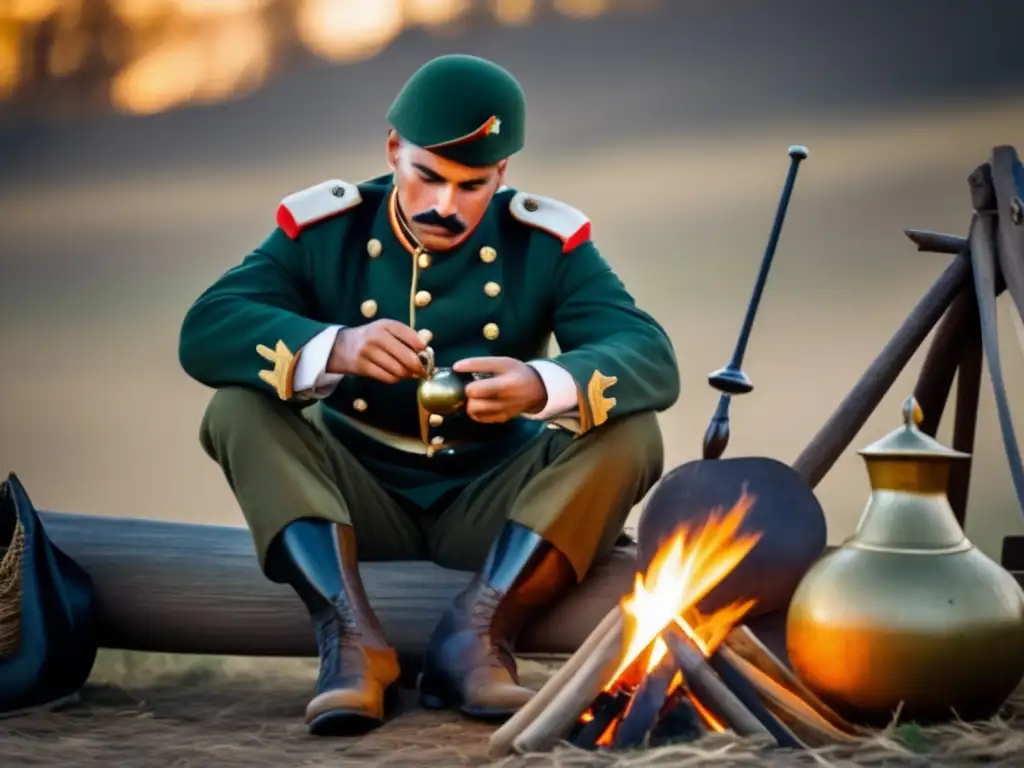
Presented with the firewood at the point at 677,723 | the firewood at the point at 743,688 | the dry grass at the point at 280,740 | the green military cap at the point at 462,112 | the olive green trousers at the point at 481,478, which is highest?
the green military cap at the point at 462,112

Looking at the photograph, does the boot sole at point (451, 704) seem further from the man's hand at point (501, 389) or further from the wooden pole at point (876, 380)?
the wooden pole at point (876, 380)

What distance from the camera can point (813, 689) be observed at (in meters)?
2.33

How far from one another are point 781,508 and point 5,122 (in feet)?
Result: 9.12

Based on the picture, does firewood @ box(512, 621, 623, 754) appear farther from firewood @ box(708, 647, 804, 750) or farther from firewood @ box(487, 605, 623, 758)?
firewood @ box(708, 647, 804, 750)

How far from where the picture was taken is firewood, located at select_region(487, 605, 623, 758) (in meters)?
2.16

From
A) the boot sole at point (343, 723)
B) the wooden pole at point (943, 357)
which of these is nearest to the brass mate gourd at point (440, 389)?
the boot sole at point (343, 723)

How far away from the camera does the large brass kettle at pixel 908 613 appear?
87.0 inches

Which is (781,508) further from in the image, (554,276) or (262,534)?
(262,534)

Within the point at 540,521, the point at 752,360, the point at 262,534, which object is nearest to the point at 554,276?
the point at 540,521

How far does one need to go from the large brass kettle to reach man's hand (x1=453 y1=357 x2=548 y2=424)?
551 millimetres

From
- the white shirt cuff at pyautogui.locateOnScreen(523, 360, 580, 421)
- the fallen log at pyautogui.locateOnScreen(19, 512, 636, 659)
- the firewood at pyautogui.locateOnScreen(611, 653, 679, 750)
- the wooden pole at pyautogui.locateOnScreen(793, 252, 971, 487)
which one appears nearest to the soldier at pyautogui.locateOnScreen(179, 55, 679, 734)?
the white shirt cuff at pyautogui.locateOnScreen(523, 360, 580, 421)

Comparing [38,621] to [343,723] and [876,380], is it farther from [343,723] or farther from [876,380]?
[876,380]

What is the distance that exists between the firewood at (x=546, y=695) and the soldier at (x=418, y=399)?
0.22m

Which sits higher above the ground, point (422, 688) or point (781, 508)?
point (781, 508)
